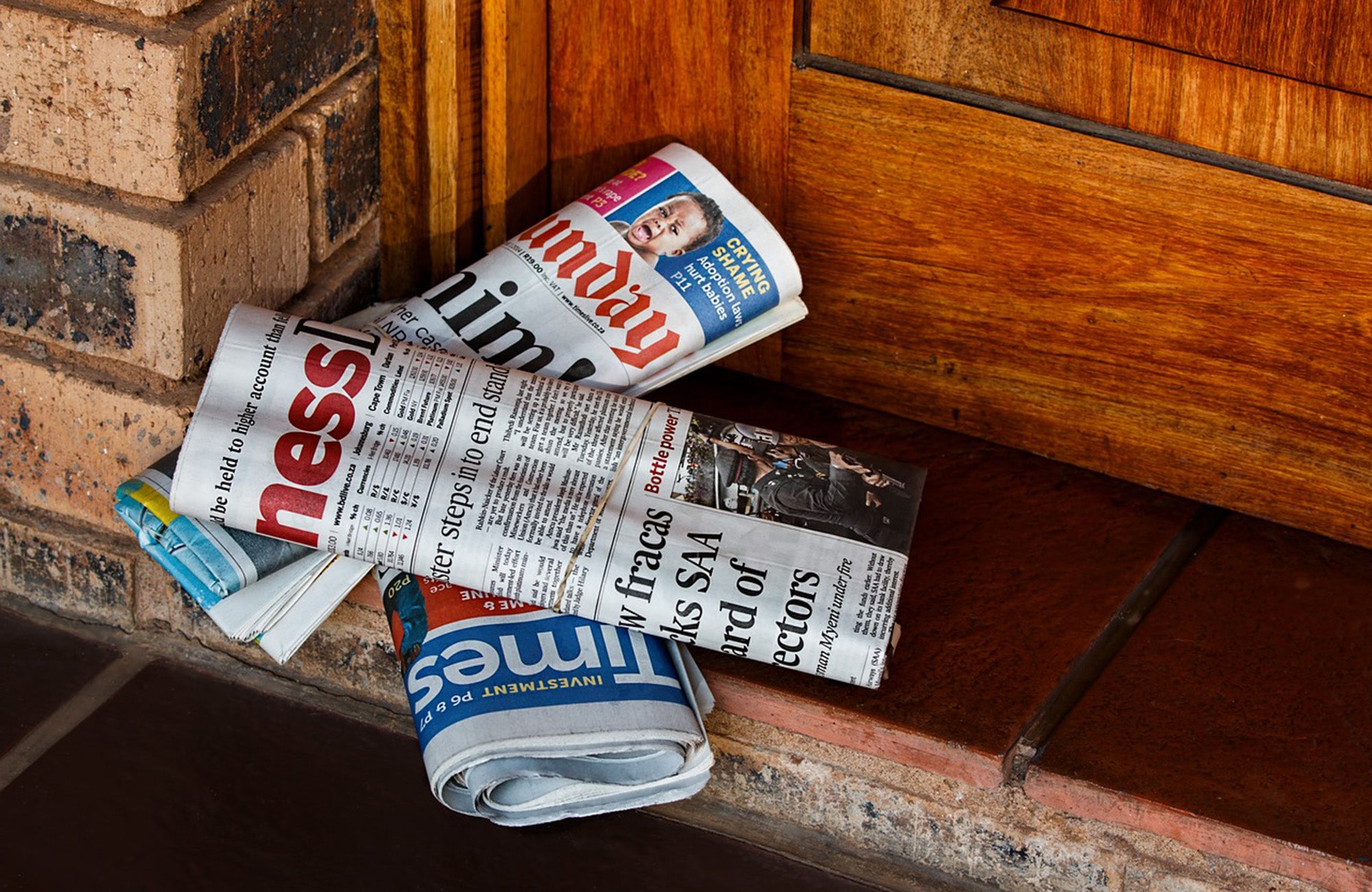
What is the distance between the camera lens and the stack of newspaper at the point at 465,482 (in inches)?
36.2

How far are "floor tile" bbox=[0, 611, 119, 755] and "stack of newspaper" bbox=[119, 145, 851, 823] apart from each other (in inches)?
7.2

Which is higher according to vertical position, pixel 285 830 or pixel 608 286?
pixel 608 286

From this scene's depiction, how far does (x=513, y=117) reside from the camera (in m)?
1.21

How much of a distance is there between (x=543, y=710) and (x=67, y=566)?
48 cm

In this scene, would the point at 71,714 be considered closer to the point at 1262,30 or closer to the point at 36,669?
the point at 36,669

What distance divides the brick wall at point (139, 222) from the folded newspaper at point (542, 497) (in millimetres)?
77

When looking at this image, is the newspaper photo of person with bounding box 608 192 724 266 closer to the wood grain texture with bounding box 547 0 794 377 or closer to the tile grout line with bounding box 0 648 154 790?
the wood grain texture with bounding box 547 0 794 377

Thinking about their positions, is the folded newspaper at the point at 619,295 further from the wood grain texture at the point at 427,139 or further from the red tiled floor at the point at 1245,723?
the red tiled floor at the point at 1245,723

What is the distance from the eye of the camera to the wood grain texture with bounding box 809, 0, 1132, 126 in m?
1.07

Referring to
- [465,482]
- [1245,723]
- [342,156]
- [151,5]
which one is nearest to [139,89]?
[151,5]

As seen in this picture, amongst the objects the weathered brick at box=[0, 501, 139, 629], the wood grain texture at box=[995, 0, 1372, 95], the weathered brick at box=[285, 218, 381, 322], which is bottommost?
the weathered brick at box=[0, 501, 139, 629]

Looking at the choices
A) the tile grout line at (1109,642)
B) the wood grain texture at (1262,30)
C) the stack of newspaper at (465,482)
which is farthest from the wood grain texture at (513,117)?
the tile grout line at (1109,642)

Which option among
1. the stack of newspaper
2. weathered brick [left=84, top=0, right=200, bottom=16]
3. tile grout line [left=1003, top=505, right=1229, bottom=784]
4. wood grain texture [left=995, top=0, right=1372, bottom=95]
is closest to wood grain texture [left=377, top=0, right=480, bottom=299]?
the stack of newspaper

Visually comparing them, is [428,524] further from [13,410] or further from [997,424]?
[997,424]
